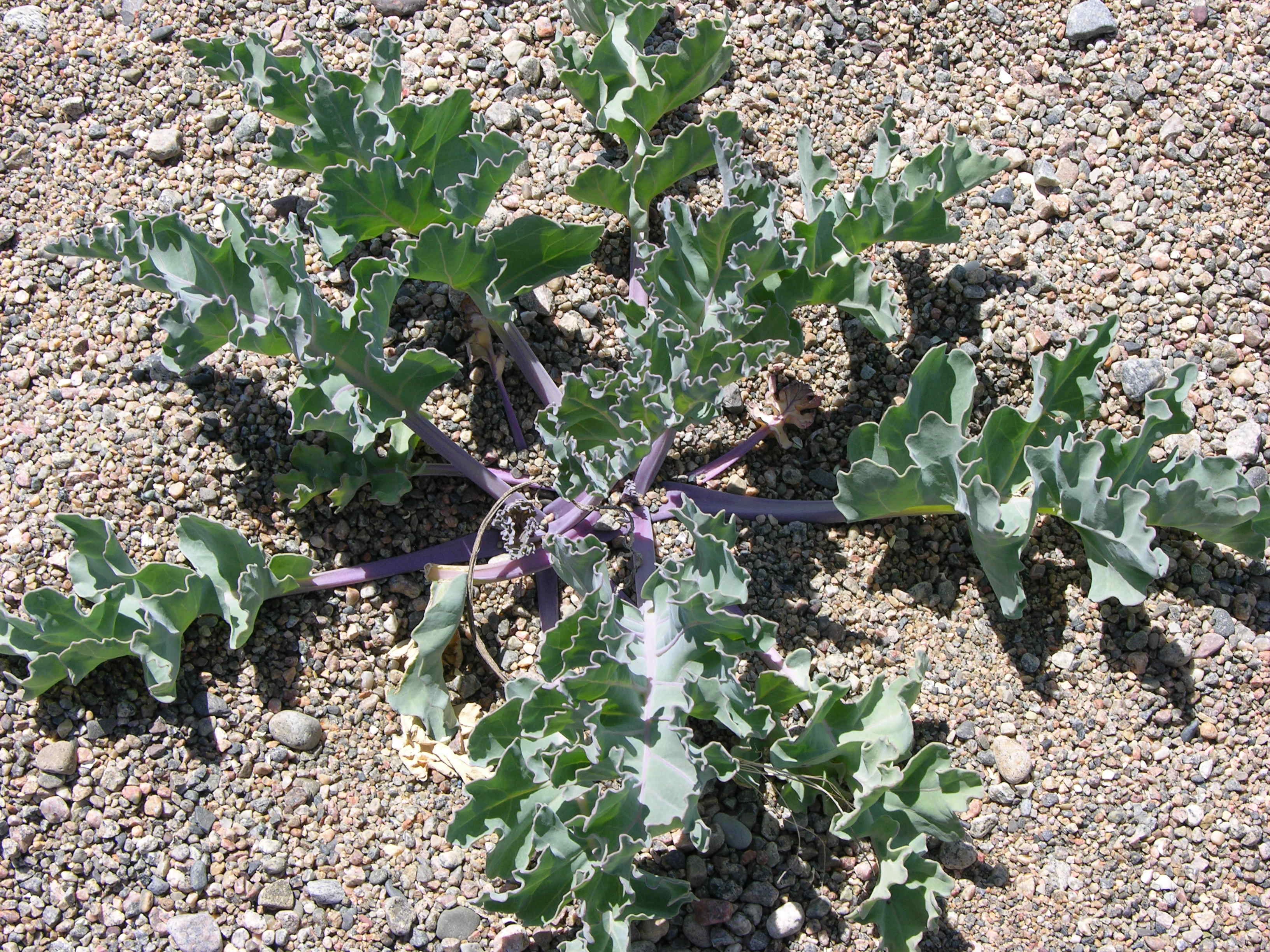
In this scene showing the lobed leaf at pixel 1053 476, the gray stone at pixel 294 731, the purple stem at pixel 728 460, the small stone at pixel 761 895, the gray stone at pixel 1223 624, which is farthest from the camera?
the purple stem at pixel 728 460

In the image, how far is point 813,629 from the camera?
3.01 m

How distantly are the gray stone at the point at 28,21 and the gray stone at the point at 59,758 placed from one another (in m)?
2.22

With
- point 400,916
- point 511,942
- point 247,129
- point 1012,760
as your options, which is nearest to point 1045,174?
point 1012,760

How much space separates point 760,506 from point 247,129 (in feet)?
6.19

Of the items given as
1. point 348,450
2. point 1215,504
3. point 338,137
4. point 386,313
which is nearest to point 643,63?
point 338,137

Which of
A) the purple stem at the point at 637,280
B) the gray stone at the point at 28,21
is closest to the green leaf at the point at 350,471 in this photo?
the purple stem at the point at 637,280

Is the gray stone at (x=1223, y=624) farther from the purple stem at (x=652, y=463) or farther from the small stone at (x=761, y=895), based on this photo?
the purple stem at (x=652, y=463)

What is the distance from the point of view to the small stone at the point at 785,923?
269cm

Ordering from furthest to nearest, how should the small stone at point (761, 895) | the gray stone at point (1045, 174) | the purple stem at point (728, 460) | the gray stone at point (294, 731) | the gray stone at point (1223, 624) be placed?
the gray stone at point (1045, 174)
the purple stem at point (728, 460)
the gray stone at point (1223, 624)
the gray stone at point (294, 731)
the small stone at point (761, 895)

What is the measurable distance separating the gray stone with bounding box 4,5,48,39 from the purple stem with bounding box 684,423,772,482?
2.47 metres

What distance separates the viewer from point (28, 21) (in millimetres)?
3689

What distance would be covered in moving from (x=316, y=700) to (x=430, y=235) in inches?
45.9

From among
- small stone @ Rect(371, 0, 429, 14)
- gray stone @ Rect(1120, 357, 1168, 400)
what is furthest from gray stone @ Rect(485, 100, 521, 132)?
gray stone @ Rect(1120, 357, 1168, 400)

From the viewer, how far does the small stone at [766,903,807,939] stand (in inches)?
106
